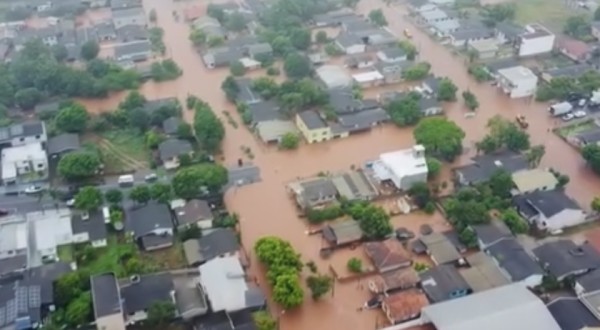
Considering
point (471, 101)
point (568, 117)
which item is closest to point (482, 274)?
point (471, 101)

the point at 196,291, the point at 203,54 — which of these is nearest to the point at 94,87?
the point at 203,54

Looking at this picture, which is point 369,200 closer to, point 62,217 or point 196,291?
point 196,291

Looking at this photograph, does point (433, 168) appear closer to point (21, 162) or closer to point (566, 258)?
point (566, 258)

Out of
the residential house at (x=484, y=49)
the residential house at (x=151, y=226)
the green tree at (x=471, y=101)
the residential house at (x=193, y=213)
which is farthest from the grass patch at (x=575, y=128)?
the residential house at (x=151, y=226)

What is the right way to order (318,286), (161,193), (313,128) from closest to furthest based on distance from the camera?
1. (318,286)
2. (161,193)
3. (313,128)

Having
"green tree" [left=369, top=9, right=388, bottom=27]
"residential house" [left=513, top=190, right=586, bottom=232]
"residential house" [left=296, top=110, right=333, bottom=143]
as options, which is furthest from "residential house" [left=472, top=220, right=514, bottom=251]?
"green tree" [left=369, top=9, right=388, bottom=27]

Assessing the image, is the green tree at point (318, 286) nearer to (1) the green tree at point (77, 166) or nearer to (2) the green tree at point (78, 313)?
(2) the green tree at point (78, 313)
